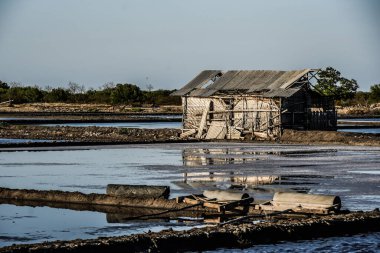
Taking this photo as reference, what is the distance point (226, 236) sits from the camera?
1565 centimetres

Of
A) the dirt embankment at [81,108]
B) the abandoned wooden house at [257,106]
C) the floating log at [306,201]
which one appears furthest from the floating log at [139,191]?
the dirt embankment at [81,108]

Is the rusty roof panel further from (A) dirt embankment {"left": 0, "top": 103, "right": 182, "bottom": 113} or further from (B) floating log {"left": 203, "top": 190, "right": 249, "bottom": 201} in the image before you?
(A) dirt embankment {"left": 0, "top": 103, "right": 182, "bottom": 113}

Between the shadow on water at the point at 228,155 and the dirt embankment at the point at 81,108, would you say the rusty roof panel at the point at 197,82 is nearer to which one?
the shadow on water at the point at 228,155

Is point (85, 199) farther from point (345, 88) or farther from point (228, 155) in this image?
point (345, 88)

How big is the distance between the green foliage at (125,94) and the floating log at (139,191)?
10867 cm

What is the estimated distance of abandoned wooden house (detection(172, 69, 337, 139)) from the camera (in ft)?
168

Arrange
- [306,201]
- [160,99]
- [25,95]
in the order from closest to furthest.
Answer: [306,201]
[25,95]
[160,99]

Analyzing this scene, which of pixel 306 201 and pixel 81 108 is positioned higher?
pixel 81 108

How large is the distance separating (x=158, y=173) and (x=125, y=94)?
10170 cm

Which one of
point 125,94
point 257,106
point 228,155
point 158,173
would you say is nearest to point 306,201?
point 158,173

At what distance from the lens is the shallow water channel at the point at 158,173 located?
59.1 ft

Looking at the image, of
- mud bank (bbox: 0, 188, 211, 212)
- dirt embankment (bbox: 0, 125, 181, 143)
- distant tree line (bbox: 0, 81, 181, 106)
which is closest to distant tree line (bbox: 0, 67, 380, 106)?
distant tree line (bbox: 0, 81, 181, 106)

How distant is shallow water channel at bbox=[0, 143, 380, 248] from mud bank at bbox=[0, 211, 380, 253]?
1.83m

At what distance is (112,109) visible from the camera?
120 metres
